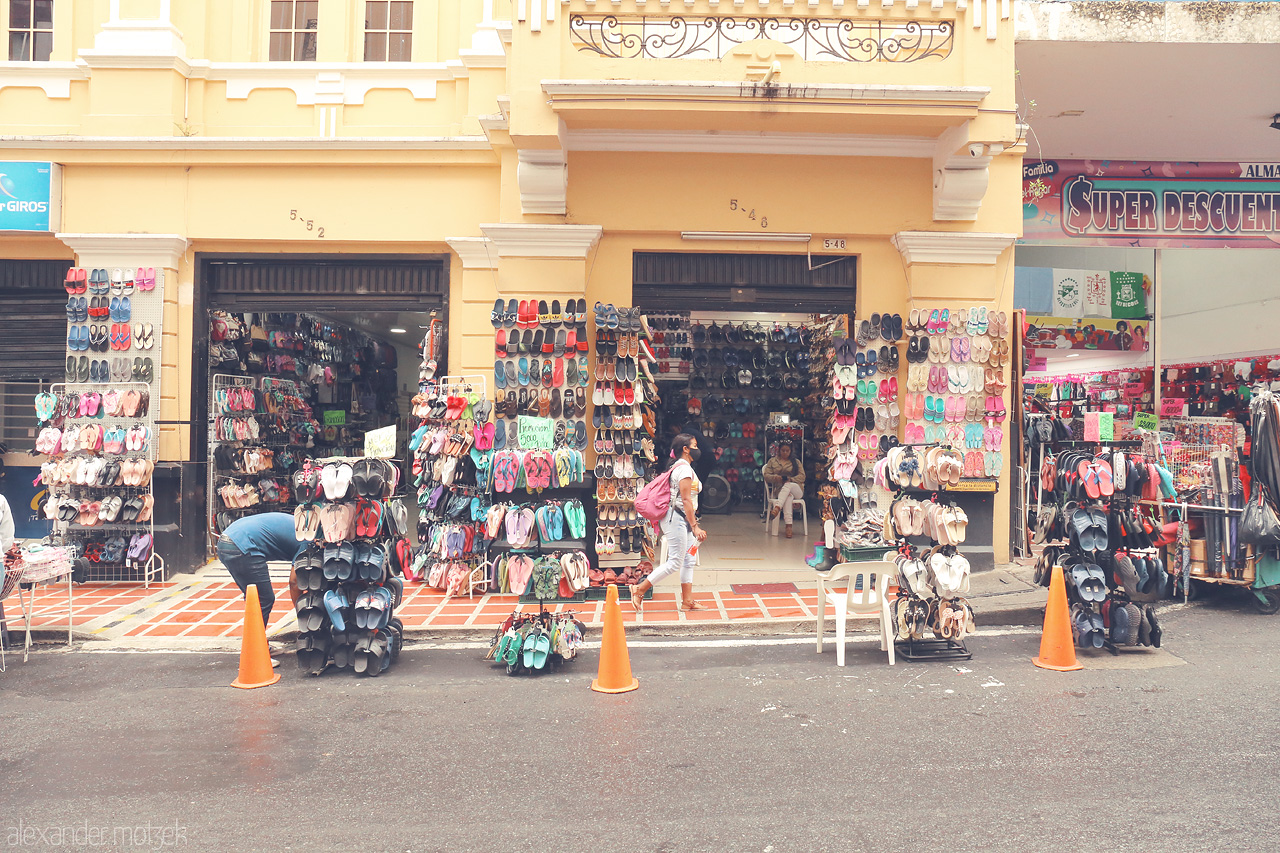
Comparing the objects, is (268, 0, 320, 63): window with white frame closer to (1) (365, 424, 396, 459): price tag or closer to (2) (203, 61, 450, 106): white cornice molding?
(2) (203, 61, 450, 106): white cornice molding

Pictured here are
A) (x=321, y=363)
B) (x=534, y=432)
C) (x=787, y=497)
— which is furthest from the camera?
(x=321, y=363)

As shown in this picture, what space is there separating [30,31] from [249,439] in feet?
19.4

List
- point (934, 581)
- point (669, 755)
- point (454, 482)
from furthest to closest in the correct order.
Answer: point (454, 482) → point (934, 581) → point (669, 755)

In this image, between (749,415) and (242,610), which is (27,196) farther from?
(749,415)

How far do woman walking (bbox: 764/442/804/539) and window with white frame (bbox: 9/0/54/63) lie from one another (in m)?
11.8

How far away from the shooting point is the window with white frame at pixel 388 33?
10039 mm

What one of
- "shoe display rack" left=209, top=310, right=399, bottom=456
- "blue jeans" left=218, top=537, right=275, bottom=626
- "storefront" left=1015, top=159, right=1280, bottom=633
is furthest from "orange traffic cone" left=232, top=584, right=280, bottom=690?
"storefront" left=1015, top=159, right=1280, bottom=633

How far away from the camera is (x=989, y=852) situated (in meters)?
3.44

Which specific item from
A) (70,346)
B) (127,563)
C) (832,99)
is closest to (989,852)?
(832,99)

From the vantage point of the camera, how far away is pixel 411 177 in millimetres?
9648

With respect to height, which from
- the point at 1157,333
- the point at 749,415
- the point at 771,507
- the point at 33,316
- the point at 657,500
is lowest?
the point at 771,507

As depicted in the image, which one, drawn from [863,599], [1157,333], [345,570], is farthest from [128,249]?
[1157,333]

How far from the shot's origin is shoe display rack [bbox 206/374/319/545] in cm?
1012

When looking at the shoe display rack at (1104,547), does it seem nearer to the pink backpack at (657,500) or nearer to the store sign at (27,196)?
the pink backpack at (657,500)
